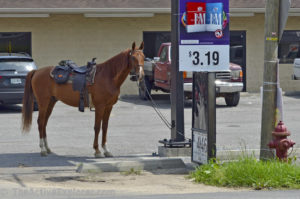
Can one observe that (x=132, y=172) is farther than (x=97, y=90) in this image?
No

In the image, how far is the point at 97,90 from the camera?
13047 mm

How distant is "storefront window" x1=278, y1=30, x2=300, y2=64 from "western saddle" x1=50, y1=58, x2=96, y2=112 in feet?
52.6

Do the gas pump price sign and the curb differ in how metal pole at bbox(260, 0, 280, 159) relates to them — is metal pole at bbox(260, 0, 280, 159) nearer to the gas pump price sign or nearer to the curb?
the gas pump price sign

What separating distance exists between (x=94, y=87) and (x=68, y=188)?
3303mm

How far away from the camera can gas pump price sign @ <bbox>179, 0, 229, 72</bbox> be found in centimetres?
1120

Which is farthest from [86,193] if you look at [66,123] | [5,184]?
[66,123]

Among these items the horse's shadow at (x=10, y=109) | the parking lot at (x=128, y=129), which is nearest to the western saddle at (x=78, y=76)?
the parking lot at (x=128, y=129)

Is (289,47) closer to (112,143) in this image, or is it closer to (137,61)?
(112,143)

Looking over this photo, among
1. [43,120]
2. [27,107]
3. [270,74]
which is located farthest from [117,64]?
[270,74]

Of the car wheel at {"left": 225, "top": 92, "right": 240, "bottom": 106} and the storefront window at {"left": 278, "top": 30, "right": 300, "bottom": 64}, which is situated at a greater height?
the storefront window at {"left": 278, "top": 30, "right": 300, "bottom": 64}

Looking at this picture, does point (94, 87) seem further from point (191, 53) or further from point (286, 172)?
point (286, 172)

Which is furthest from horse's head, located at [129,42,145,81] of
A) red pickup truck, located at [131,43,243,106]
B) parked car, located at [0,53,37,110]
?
parked car, located at [0,53,37,110]

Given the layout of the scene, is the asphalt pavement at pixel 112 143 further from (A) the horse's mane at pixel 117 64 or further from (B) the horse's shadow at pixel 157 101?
(A) the horse's mane at pixel 117 64

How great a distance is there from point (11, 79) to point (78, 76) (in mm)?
7343
